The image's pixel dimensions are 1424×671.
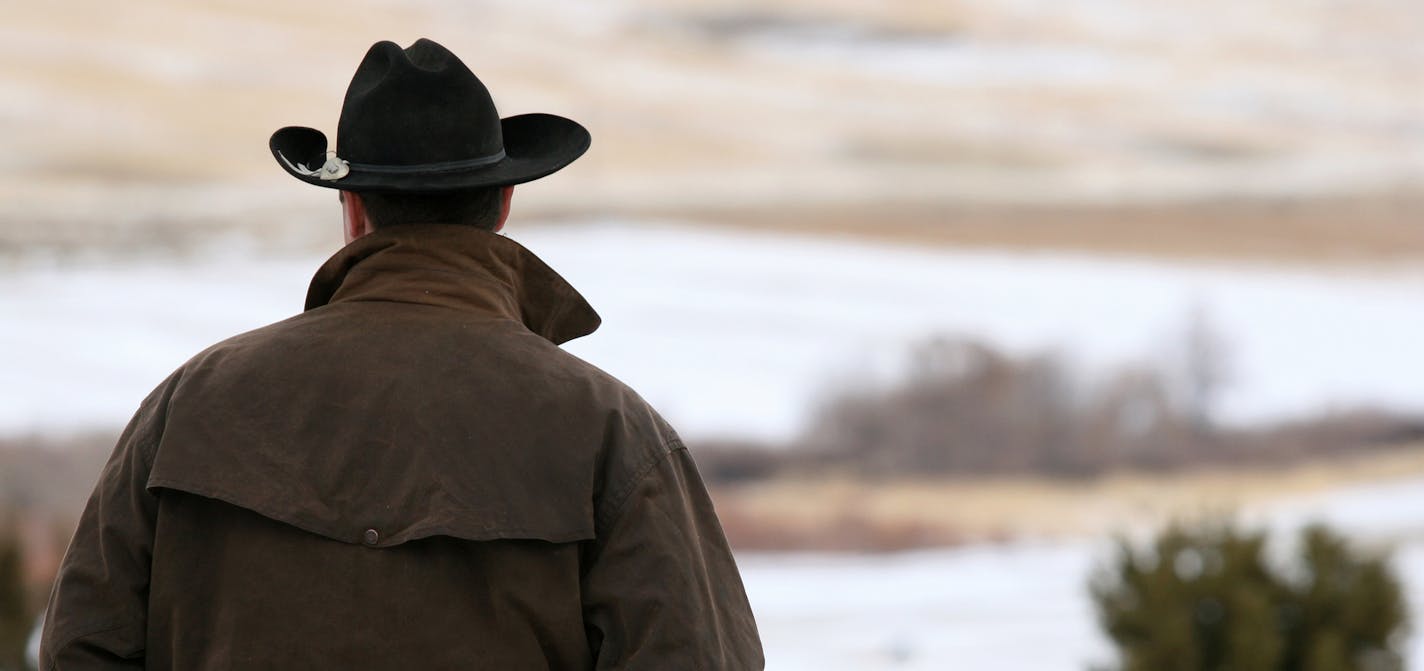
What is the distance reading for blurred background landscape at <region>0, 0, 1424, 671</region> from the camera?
51.0ft

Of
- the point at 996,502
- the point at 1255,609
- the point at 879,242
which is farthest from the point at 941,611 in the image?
the point at 879,242

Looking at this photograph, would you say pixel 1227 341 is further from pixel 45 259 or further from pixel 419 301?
pixel 419 301

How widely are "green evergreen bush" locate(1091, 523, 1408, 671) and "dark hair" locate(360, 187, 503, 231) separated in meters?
3.54

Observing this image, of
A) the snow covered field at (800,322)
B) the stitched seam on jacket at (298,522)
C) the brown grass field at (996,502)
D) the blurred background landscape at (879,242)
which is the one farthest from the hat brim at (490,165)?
the brown grass field at (996,502)

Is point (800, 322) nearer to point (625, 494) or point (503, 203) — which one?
point (503, 203)

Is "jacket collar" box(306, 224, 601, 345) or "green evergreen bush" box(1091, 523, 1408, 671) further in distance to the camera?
"green evergreen bush" box(1091, 523, 1408, 671)

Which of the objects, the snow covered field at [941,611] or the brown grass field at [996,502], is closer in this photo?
the snow covered field at [941,611]

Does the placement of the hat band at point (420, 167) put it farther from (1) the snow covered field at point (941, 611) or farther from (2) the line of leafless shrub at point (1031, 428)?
(2) the line of leafless shrub at point (1031, 428)

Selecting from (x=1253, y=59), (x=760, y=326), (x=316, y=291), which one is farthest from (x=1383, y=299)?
(x=316, y=291)

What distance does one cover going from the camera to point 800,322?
20797 millimetres

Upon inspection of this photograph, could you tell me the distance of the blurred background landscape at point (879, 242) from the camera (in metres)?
15.6

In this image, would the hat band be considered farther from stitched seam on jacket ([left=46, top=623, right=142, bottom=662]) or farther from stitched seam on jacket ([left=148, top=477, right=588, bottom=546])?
stitched seam on jacket ([left=46, top=623, right=142, bottom=662])

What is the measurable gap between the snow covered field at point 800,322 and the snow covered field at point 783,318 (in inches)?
1.3

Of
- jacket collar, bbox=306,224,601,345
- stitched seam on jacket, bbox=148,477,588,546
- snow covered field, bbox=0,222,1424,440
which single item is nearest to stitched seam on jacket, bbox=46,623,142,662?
stitched seam on jacket, bbox=148,477,588,546
